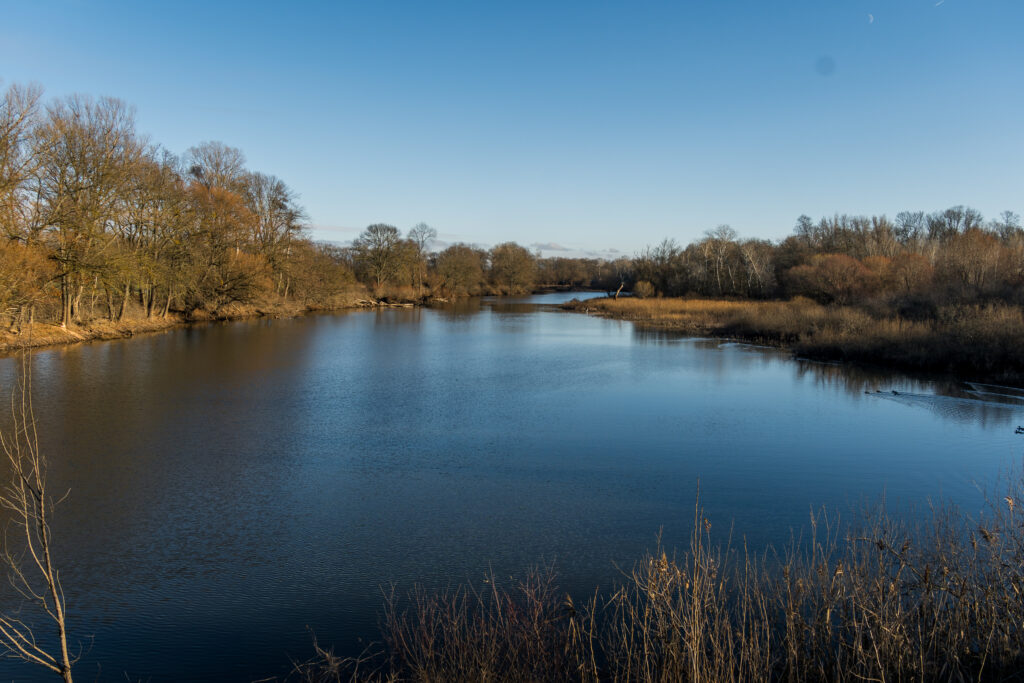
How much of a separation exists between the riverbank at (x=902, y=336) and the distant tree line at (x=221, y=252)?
69.2 inches

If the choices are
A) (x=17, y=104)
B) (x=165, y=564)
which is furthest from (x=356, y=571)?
(x=17, y=104)

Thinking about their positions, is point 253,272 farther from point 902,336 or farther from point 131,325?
point 902,336

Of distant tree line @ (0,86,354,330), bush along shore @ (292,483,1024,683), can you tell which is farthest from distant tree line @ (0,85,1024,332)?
bush along shore @ (292,483,1024,683)

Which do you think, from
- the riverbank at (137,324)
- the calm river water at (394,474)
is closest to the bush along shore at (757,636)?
the calm river water at (394,474)

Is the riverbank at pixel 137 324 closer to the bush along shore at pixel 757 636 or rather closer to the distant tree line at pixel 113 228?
the distant tree line at pixel 113 228

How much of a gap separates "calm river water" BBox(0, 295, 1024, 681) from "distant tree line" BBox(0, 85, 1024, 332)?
152 inches

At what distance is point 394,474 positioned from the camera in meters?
7.61

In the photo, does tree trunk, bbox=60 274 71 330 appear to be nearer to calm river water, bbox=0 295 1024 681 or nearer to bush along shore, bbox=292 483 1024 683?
calm river water, bbox=0 295 1024 681

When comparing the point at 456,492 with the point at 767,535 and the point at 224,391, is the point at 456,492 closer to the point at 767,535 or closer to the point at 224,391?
the point at 767,535

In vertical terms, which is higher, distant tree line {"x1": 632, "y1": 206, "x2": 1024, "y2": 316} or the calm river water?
distant tree line {"x1": 632, "y1": 206, "x2": 1024, "y2": 316}

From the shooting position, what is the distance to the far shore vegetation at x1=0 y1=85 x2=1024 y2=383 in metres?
16.0

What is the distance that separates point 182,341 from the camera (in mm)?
21172

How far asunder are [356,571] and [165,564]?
1603mm

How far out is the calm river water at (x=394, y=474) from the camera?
4.58m
